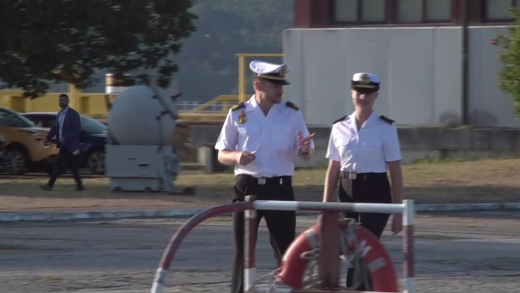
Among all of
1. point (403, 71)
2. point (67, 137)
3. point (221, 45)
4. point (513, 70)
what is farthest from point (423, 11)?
point (221, 45)

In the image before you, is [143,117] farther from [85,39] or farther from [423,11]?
[423,11]

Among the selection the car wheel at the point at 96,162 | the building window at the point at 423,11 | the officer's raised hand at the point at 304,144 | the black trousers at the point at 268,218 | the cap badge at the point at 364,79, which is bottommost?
the car wheel at the point at 96,162

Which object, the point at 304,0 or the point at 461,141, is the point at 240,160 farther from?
the point at 304,0

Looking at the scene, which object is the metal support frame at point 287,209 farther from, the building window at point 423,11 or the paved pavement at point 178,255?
the building window at point 423,11

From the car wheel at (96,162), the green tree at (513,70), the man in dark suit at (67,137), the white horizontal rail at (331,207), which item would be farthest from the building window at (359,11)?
the white horizontal rail at (331,207)

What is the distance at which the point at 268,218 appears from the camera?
7375 mm

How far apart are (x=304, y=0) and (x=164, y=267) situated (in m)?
23.0

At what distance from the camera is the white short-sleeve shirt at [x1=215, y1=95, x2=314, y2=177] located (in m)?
7.35

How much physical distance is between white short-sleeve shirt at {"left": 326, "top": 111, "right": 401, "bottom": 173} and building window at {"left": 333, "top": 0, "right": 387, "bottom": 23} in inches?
824

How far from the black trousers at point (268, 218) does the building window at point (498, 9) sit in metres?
20.1

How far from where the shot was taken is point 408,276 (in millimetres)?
6461

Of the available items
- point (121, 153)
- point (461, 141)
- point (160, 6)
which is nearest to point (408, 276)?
point (121, 153)

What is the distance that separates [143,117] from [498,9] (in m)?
11.6

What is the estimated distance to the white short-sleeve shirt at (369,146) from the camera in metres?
7.41
